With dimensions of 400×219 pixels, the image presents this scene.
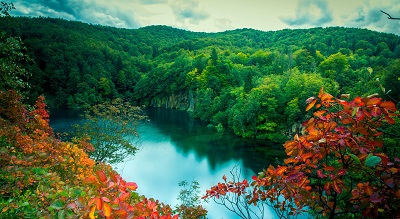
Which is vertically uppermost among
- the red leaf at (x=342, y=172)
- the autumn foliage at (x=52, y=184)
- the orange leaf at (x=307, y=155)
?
the orange leaf at (x=307, y=155)

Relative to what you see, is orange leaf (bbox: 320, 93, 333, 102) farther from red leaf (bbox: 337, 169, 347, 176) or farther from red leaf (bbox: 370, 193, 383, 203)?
red leaf (bbox: 370, 193, 383, 203)

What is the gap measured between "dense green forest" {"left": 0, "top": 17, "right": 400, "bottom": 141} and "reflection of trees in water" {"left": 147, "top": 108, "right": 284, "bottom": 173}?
3269 mm

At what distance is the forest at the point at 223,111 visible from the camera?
1.73 metres

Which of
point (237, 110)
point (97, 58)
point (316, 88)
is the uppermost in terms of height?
point (97, 58)

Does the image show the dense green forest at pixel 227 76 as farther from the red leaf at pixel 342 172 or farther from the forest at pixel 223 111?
the red leaf at pixel 342 172

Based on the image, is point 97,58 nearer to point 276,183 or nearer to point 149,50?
point 149,50

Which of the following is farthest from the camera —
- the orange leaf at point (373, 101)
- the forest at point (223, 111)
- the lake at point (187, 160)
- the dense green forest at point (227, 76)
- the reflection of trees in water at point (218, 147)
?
the dense green forest at point (227, 76)

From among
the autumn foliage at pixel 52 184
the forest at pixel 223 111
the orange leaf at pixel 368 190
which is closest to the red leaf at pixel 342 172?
the forest at pixel 223 111

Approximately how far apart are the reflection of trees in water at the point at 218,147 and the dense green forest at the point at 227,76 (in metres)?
3.27

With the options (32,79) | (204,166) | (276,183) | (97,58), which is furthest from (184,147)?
(97,58)

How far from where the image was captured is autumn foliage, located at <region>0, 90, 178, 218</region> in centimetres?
173

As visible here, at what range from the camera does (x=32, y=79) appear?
56188mm

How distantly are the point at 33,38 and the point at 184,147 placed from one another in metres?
66.4

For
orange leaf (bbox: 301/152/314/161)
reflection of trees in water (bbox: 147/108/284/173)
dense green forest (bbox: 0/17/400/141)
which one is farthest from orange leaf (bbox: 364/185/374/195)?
dense green forest (bbox: 0/17/400/141)
